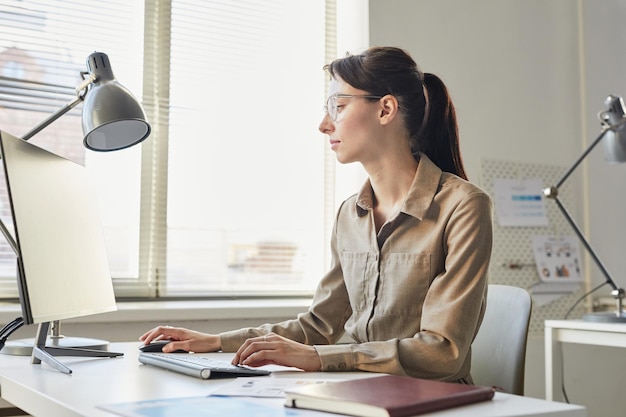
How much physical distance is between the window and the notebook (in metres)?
1.68

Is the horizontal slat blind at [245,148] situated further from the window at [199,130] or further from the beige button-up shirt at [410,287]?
the beige button-up shirt at [410,287]

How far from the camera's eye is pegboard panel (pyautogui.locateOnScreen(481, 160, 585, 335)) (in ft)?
9.91

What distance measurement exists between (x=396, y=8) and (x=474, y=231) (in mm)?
1692

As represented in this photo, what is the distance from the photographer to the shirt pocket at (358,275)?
1606 mm

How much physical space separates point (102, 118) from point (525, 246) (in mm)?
2164

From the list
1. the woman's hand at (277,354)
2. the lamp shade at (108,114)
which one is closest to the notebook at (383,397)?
the woman's hand at (277,354)

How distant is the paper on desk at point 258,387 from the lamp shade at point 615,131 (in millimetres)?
1971

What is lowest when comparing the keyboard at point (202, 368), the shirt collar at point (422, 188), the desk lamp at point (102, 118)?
the keyboard at point (202, 368)

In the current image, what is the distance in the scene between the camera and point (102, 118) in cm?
140

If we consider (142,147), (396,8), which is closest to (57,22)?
(142,147)

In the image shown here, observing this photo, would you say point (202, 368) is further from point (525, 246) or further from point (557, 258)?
point (557, 258)

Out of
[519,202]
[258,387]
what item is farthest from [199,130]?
[258,387]

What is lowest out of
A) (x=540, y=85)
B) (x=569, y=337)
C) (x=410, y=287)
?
A: (x=569, y=337)

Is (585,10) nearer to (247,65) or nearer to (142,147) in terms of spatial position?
(247,65)
